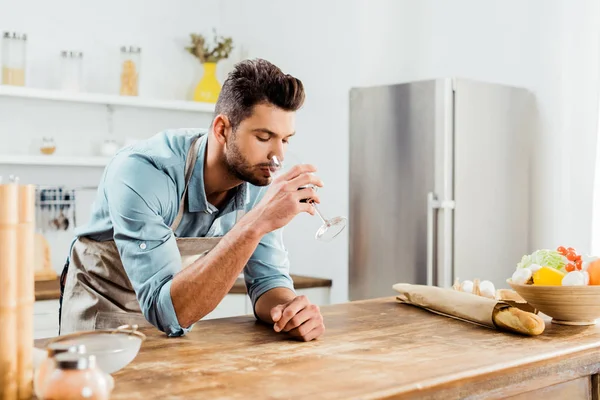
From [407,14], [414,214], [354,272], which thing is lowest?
[354,272]

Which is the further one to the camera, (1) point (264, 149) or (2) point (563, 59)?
(2) point (563, 59)

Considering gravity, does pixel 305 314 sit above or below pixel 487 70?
below

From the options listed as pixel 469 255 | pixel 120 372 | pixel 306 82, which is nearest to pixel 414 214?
pixel 469 255

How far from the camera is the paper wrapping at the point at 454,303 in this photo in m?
1.95

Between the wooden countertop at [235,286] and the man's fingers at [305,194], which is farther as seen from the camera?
the wooden countertop at [235,286]

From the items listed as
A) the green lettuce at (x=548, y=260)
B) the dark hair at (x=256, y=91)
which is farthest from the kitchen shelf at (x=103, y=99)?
the green lettuce at (x=548, y=260)

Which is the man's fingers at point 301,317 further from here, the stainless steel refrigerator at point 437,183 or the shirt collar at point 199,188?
the stainless steel refrigerator at point 437,183

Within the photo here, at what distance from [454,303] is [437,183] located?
5.62 ft

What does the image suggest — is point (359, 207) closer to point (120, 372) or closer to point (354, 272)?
point (354, 272)

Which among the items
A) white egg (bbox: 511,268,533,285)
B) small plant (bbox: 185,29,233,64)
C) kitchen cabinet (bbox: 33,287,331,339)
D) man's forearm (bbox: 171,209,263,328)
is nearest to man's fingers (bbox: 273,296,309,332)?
man's forearm (bbox: 171,209,263,328)

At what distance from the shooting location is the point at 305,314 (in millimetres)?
1807

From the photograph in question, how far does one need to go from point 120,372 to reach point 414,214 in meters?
2.55

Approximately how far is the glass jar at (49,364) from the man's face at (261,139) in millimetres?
891

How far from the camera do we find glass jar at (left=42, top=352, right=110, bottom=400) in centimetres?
113
